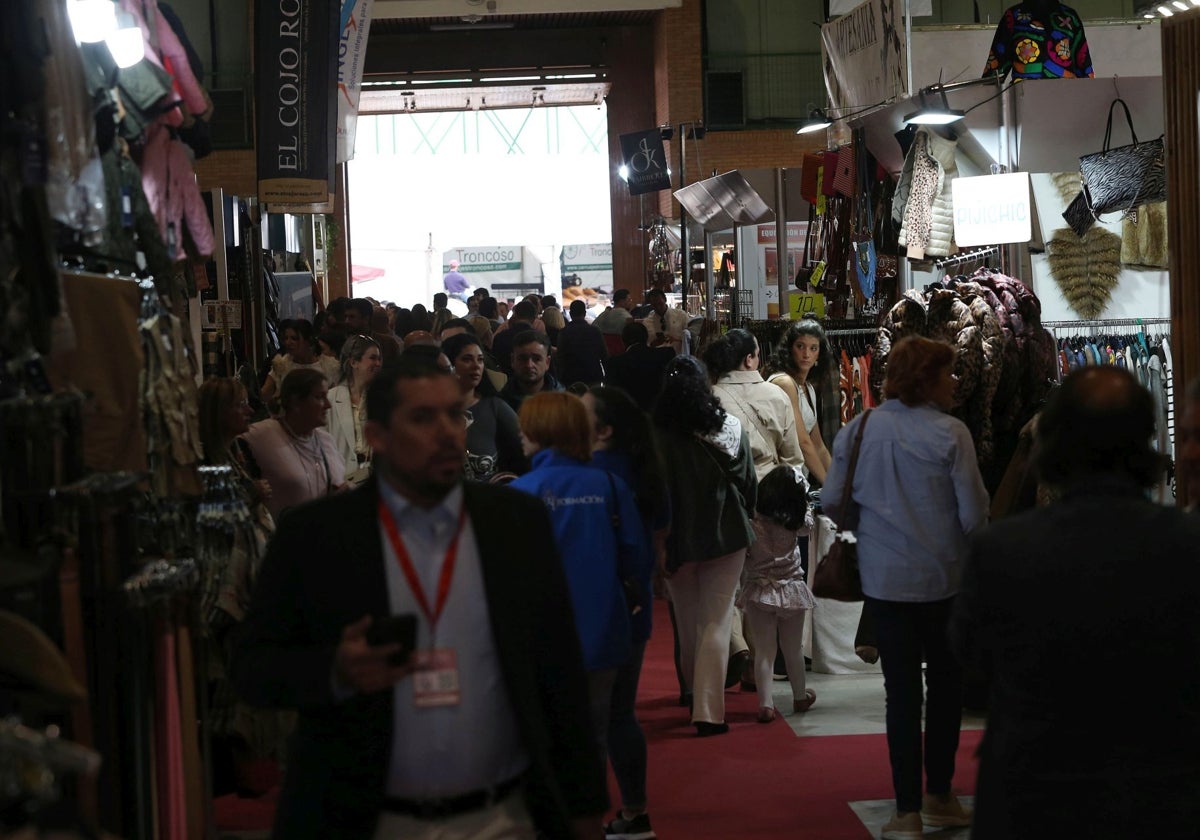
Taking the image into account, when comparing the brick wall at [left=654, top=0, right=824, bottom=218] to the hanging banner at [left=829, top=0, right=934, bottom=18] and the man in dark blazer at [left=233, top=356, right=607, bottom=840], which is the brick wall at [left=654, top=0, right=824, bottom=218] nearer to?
the hanging banner at [left=829, top=0, right=934, bottom=18]

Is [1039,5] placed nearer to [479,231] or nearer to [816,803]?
[816,803]

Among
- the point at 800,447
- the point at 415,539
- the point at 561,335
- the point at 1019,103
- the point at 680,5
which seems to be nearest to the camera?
the point at 415,539

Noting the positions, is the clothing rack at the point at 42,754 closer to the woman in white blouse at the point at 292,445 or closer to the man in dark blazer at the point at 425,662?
the man in dark blazer at the point at 425,662

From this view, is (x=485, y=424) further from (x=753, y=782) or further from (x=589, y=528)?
(x=589, y=528)

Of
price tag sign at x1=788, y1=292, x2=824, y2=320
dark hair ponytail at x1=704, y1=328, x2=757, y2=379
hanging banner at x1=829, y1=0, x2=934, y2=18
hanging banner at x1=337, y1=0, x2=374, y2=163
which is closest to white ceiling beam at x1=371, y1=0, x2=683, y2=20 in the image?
hanging banner at x1=337, y1=0, x2=374, y2=163

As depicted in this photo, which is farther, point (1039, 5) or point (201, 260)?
point (1039, 5)

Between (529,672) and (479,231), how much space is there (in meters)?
29.3

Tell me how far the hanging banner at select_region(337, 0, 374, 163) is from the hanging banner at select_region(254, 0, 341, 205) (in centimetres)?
353

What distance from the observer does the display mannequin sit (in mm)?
9680

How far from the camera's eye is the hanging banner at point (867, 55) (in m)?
9.59

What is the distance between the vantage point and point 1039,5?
9.91m

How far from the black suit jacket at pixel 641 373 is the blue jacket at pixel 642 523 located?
5.39 m

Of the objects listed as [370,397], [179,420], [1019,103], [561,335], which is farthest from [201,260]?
[561,335]

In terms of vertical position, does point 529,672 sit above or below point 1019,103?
below
